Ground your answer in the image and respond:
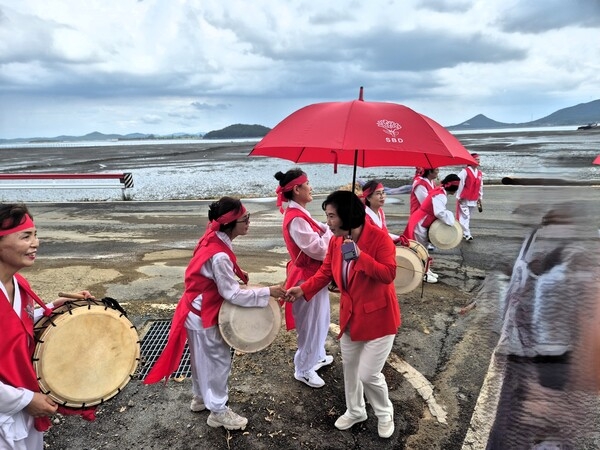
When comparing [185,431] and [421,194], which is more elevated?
[421,194]

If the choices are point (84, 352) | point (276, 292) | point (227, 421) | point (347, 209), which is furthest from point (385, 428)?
point (84, 352)

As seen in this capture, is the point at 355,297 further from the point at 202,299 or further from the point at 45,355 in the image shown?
the point at 45,355

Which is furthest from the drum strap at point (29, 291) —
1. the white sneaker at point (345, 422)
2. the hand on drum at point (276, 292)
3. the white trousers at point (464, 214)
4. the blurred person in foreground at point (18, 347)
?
the white trousers at point (464, 214)

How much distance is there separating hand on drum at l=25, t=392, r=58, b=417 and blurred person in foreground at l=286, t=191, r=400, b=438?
6.19 feet

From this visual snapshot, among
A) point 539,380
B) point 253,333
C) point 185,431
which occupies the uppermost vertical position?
point 253,333

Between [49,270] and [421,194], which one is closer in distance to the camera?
[421,194]

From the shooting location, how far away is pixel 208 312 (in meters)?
3.22

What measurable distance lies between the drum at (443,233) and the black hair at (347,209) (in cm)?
381

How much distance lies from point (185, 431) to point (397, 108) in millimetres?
2972

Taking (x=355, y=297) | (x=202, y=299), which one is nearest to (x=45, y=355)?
(x=202, y=299)

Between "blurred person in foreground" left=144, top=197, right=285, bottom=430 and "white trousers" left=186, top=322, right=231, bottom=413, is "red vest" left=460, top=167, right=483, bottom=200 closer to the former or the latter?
"blurred person in foreground" left=144, top=197, right=285, bottom=430

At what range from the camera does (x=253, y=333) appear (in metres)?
3.29

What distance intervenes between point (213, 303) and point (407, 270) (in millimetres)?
2267

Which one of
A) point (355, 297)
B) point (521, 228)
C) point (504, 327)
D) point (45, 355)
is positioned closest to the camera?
point (45, 355)
